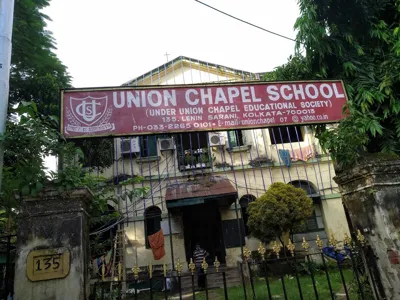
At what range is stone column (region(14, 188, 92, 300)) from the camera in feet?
8.91

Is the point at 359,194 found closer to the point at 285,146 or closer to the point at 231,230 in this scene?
the point at 231,230

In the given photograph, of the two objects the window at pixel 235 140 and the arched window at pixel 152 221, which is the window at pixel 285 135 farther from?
the arched window at pixel 152 221

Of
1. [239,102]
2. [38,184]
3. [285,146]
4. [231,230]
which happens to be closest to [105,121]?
[38,184]

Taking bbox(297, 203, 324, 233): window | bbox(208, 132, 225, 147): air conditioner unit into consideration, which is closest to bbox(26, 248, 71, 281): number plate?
bbox(208, 132, 225, 147): air conditioner unit

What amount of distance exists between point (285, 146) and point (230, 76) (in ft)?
13.5

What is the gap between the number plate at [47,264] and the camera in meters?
2.74

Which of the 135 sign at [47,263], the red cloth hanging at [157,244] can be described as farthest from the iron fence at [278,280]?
the red cloth hanging at [157,244]

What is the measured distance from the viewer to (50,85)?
344 inches

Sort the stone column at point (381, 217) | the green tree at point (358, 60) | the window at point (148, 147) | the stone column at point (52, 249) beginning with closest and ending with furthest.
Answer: the stone column at point (52, 249), the stone column at point (381, 217), the green tree at point (358, 60), the window at point (148, 147)

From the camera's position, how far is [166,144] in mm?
12789

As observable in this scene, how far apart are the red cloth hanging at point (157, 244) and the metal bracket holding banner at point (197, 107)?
7581 mm

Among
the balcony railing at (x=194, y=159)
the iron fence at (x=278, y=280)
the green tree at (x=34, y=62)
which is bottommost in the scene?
the iron fence at (x=278, y=280)

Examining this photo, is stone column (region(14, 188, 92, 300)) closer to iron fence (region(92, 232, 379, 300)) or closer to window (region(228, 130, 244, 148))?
iron fence (region(92, 232, 379, 300))

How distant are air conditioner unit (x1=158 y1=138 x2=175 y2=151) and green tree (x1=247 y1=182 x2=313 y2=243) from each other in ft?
15.0
